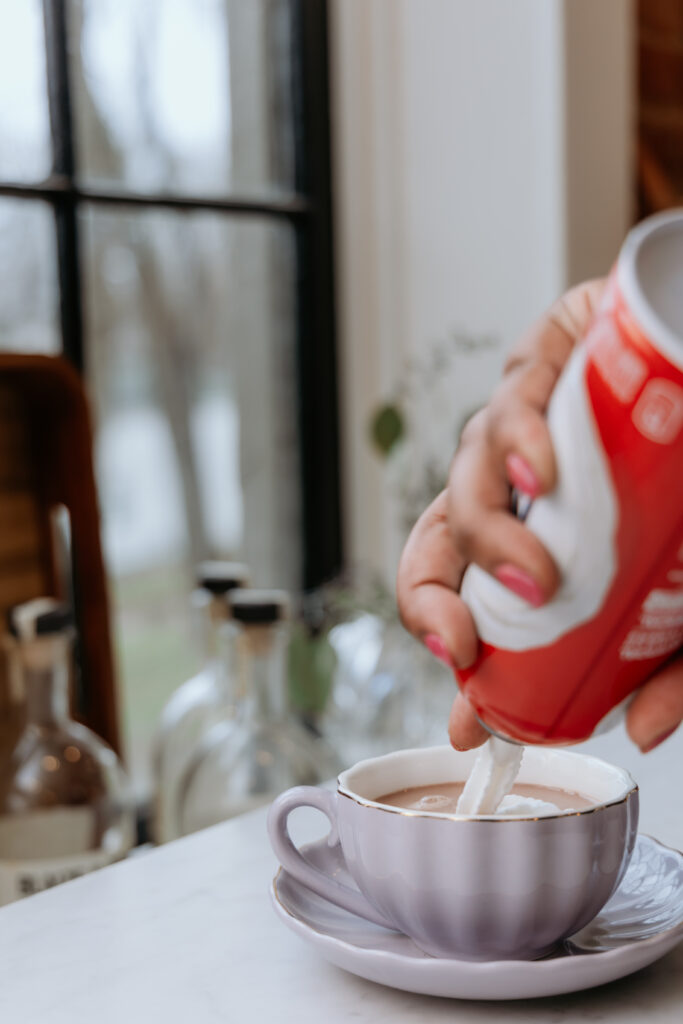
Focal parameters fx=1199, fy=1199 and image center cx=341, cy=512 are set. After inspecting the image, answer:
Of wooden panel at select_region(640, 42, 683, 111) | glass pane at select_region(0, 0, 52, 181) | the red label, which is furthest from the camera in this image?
wooden panel at select_region(640, 42, 683, 111)

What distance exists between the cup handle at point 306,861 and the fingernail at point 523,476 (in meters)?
0.19

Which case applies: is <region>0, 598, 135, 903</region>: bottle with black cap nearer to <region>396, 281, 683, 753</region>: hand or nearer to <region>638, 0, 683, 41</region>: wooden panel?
<region>396, 281, 683, 753</region>: hand

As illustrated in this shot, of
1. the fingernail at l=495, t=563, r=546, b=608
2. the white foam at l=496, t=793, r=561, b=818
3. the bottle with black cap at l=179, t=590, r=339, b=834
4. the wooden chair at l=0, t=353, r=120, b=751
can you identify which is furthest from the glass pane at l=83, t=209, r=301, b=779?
the fingernail at l=495, t=563, r=546, b=608

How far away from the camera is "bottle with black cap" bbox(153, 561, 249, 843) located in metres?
0.95

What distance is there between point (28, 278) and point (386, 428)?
47cm

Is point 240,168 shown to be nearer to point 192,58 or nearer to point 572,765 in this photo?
point 192,58

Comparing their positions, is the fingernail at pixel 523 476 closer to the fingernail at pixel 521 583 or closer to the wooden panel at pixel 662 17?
the fingernail at pixel 521 583

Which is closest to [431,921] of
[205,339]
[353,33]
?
[205,339]

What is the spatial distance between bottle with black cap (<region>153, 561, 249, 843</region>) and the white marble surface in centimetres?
33

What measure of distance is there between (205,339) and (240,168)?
0.24m

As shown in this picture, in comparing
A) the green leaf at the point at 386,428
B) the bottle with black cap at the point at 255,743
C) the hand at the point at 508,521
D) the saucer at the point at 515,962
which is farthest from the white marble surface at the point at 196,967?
the green leaf at the point at 386,428

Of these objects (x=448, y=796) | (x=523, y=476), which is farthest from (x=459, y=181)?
(x=523, y=476)

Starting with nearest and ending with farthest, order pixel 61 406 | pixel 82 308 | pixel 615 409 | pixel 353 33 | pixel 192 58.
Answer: pixel 615 409 < pixel 61 406 < pixel 82 308 < pixel 192 58 < pixel 353 33

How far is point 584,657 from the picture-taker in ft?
1.15
